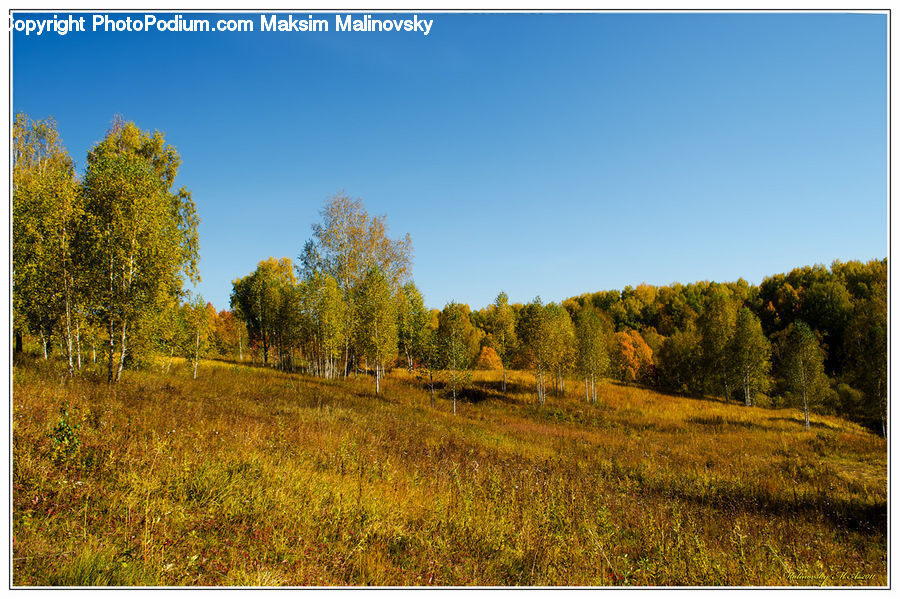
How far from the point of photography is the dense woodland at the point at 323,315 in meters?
14.8

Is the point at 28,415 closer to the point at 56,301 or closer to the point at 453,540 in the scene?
the point at 453,540

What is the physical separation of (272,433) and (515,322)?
3575 cm

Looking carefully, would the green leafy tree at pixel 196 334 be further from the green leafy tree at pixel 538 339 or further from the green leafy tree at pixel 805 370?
the green leafy tree at pixel 805 370

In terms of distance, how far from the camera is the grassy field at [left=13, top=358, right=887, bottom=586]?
396cm

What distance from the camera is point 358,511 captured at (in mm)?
5570

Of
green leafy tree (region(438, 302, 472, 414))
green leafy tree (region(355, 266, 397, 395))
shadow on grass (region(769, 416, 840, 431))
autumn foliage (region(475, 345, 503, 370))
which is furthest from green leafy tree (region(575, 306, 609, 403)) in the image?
autumn foliage (region(475, 345, 503, 370))

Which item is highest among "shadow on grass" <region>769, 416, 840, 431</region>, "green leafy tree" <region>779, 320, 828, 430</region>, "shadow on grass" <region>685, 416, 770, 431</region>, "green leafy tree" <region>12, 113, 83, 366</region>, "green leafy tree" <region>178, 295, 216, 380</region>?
"green leafy tree" <region>12, 113, 83, 366</region>

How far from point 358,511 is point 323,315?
94.6 feet

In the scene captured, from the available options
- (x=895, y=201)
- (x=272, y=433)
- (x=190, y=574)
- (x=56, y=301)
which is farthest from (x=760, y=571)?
(x=56, y=301)

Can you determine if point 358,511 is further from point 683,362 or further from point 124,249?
point 683,362

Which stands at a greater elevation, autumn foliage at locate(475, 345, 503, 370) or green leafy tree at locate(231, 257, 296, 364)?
green leafy tree at locate(231, 257, 296, 364)

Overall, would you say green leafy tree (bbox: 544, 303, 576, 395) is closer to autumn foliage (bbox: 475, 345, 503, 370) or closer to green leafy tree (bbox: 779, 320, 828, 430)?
green leafy tree (bbox: 779, 320, 828, 430)

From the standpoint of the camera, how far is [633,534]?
7.00 m

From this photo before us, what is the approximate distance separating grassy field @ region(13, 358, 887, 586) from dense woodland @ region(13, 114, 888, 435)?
3.68 m
